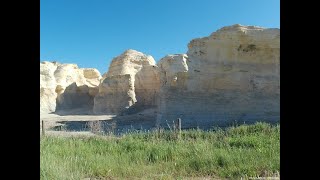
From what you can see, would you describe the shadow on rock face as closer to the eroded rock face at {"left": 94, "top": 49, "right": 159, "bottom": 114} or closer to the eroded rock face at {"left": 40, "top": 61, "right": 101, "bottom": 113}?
the eroded rock face at {"left": 40, "top": 61, "right": 101, "bottom": 113}

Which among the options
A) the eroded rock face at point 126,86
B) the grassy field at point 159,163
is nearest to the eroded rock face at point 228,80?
the grassy field at point 159,163

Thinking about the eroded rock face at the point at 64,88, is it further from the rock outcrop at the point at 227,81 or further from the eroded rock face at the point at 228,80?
the eroded rock face at the point at 228,80

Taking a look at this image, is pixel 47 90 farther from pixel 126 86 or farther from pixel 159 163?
pixel 159 163

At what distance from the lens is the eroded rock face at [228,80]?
65.5ft

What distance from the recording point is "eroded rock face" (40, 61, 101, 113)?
39375 mm

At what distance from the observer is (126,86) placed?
3494 centimetres

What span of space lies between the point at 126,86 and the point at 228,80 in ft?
52.0

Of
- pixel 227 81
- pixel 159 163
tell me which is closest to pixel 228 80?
pixel 227 81

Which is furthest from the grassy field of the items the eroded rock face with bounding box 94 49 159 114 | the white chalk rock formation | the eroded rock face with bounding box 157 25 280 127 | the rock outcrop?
the white chalk rock formation

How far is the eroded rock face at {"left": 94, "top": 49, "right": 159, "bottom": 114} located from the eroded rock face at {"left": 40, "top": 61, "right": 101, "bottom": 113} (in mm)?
6531

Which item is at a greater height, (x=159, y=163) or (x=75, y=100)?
(x=75, y=100)

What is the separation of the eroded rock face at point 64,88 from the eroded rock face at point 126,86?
21.4 ft
